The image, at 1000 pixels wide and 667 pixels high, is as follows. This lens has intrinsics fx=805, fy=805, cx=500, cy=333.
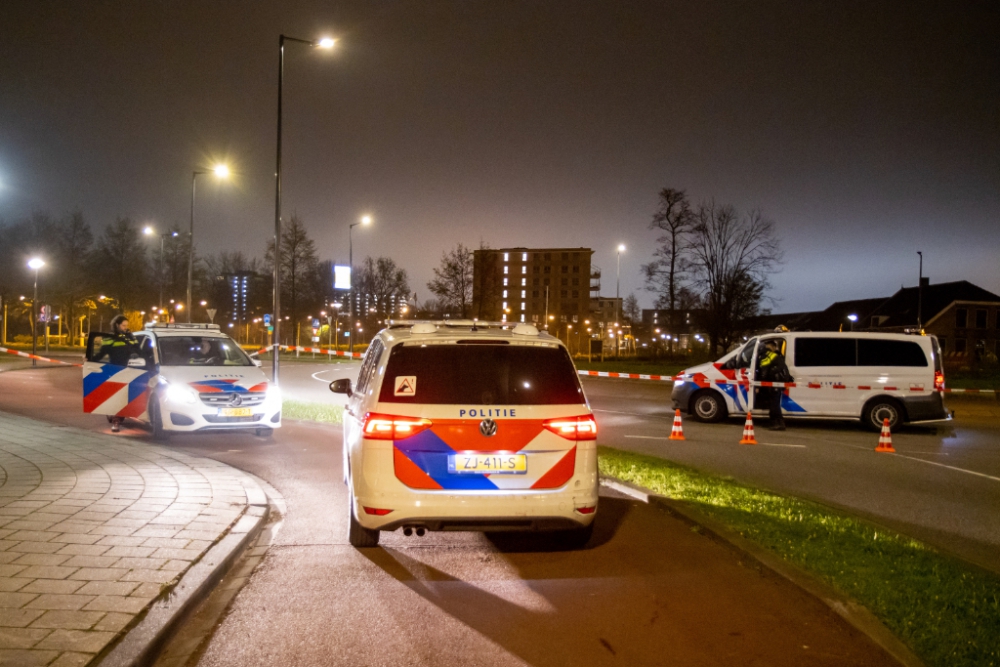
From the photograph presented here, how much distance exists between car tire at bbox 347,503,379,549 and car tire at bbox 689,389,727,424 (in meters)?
12.4

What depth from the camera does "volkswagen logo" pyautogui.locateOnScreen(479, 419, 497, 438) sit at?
5.78 metres

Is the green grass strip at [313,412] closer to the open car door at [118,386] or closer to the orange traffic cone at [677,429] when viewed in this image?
the open car door at [118,386]

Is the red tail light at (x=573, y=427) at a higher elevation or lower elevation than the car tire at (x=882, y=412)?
higher

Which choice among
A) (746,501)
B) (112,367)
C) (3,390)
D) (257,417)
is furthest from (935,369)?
(3,390)

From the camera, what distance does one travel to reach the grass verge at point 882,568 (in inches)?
177

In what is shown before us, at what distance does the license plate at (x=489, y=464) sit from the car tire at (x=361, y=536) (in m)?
1.11

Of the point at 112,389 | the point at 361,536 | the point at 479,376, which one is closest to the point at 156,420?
the point at 112,389

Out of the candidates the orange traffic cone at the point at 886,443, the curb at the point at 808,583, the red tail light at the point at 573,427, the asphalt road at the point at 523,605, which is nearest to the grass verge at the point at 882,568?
the curb at the point at 808,583

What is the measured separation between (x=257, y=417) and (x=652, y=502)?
6.77 m

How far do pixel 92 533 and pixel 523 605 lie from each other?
3.51m

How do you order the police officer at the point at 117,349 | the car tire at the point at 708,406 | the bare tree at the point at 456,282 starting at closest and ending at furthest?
the police officer at the point at 117,349 → the car tire at the point at 708,406 → the bare tree at the point at 456,282

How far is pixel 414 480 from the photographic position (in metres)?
5.75

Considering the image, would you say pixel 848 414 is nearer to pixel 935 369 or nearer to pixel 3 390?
pixel 935 369

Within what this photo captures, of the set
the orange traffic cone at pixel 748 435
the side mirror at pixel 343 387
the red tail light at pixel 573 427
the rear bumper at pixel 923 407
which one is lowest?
the orange traffic cone at pixel 748 435
